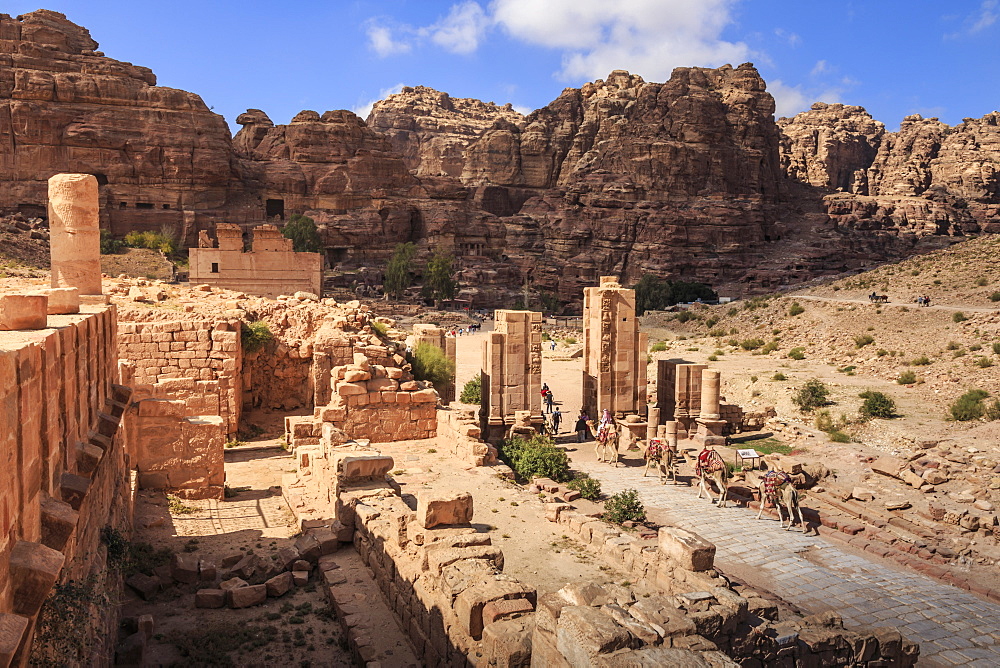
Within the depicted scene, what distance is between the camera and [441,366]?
21672 mm

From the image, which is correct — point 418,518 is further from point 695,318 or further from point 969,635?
point 695,318

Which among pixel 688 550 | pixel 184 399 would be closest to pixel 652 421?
pixel 688 550

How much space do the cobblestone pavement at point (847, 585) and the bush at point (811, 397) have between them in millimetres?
12347

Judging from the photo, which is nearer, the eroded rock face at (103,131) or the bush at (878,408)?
the bush at (878,408)

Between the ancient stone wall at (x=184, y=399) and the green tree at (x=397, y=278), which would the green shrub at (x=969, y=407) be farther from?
the green tree at (x=397, y=278)

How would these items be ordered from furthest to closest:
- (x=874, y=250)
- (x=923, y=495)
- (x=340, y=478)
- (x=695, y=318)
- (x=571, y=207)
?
(x=571, y=207)
(x=874, y=250)
(x=695, y=318)
(x=923, y=495)
(x=340, y=478)

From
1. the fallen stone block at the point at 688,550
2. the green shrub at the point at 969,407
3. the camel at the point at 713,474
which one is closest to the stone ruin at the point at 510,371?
the camel at the point at 713,474

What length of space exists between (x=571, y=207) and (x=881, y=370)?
58106 millimetres

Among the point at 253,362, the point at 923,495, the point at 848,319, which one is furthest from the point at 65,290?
the point at 848,319

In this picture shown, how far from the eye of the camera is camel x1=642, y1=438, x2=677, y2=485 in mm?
17219

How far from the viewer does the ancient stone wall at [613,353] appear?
20.8 metres

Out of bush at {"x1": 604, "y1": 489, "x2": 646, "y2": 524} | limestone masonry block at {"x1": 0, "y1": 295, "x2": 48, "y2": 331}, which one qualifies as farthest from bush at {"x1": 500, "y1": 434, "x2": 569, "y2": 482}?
limestone masonry block at {"x1": 0, "y1": 295, "x2": 48, "y2": 331}

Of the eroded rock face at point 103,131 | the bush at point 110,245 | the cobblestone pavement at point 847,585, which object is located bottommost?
the cobblestone pavement at point 847,585

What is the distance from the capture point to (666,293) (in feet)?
210
